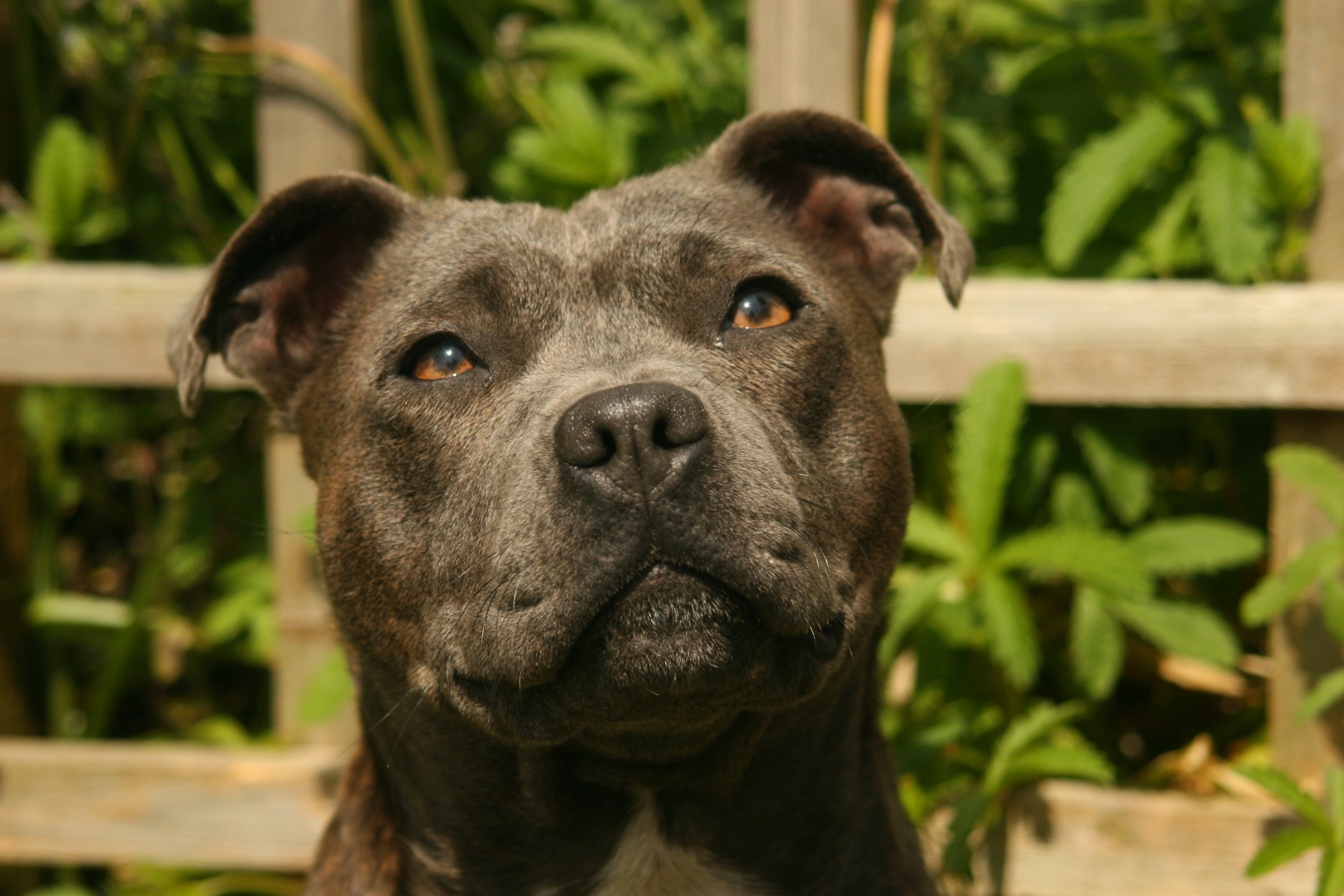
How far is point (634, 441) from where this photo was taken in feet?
6.40

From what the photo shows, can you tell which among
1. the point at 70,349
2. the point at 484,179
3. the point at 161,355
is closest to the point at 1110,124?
the point at 484,179

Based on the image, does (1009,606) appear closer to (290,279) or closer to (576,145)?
(576,145)

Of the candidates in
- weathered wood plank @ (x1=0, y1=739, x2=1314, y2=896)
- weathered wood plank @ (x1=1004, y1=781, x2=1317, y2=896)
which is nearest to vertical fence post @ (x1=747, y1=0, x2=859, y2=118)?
weathered wood plank @ (x1=1004, y1=781, x2=1317, y2=896)

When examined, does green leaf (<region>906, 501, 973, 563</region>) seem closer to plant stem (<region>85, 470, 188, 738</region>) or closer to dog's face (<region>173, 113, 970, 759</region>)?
dog's face (<region>173, 113, 970, 759</region>)

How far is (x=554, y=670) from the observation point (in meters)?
2.06

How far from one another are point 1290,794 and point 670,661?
1.77m

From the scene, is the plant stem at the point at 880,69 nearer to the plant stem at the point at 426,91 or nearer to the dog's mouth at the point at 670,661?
the plant stem at the point at 426,91

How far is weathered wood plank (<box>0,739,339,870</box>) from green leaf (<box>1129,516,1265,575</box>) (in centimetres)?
264

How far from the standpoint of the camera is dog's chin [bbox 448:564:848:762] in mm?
1985

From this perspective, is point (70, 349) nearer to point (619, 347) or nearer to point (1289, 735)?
point (619, 347)

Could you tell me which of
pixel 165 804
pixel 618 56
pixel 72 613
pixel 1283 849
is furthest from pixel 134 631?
pixel 1283 849

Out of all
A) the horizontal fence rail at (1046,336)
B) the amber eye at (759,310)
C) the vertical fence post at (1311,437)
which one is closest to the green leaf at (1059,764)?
the vertical fence post at (1311,437)

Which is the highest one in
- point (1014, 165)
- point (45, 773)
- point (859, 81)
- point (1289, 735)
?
point (859, 81)

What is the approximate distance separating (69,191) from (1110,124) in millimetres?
3375
